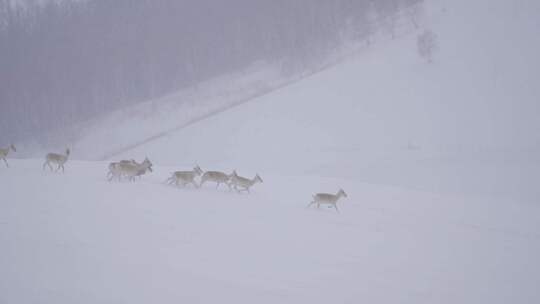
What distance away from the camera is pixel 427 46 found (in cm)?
5428

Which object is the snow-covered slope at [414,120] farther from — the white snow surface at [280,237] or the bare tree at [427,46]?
the bare tree at [427,46]

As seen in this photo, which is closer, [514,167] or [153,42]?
[514,167]

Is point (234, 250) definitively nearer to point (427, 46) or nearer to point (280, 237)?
point (280, 237)

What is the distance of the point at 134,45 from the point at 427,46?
56.1m

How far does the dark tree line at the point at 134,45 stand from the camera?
69500 millimetres

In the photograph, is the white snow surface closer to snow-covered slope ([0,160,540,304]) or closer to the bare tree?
snow-covered slope ([0,160,540,304])

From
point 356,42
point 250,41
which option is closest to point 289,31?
point 250,41

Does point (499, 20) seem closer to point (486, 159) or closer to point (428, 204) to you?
point (486, 159)

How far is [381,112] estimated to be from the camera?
47.1 m

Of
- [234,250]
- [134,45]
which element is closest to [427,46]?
[234,250]

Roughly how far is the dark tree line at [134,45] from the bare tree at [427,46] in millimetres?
14363

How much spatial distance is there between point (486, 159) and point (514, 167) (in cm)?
258

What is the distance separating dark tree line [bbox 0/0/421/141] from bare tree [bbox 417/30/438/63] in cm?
1436

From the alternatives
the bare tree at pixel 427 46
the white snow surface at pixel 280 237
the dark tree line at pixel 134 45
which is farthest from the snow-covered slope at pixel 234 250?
the dark tree line at pixel 134 45
